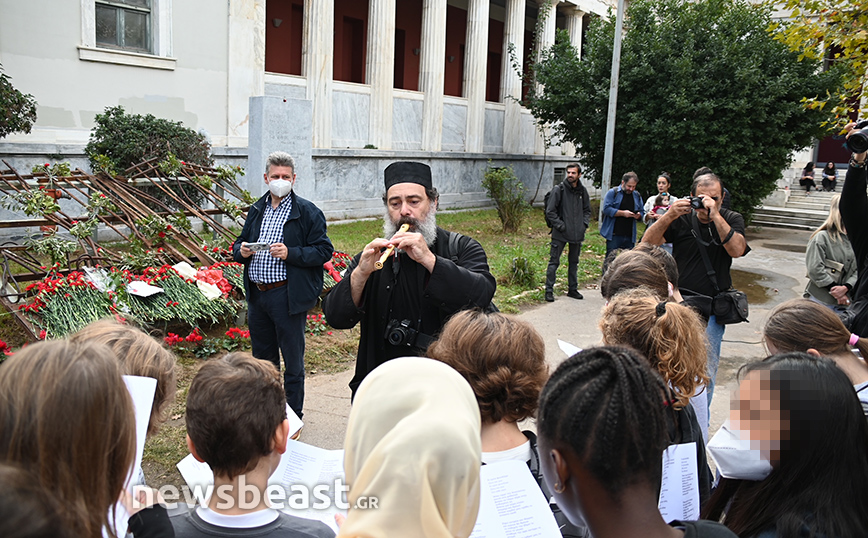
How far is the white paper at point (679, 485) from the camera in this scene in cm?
210

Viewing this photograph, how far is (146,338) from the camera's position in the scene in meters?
2.50

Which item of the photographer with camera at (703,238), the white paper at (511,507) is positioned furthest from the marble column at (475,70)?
the white paper at (511,507)

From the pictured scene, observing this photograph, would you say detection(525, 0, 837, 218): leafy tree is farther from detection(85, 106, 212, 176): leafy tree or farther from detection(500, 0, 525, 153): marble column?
detection(85, 106, 212, 176): leafy tree

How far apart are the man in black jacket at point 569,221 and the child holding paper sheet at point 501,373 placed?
7288 millimetres

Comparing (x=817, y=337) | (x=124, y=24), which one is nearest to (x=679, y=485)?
(x=817, y=337)

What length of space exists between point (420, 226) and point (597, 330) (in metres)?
5.24

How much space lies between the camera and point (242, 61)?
579 inches

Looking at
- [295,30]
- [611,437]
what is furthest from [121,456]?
[295,30]

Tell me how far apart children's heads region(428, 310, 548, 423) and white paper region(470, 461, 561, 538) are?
34cm

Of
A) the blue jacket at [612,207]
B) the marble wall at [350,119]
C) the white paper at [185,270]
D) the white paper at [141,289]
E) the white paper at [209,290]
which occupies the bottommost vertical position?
the white paper at [209,290]

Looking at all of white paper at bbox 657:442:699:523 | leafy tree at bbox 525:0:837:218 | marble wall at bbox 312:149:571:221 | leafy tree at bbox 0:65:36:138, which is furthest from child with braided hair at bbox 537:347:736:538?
leafy tree at bbox 525:0:837:218

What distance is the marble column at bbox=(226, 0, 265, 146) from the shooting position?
14492mm

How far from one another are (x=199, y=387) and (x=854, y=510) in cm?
188

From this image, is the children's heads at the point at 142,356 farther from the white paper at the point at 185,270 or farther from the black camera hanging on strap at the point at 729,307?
the white paper at the point at 185,270
